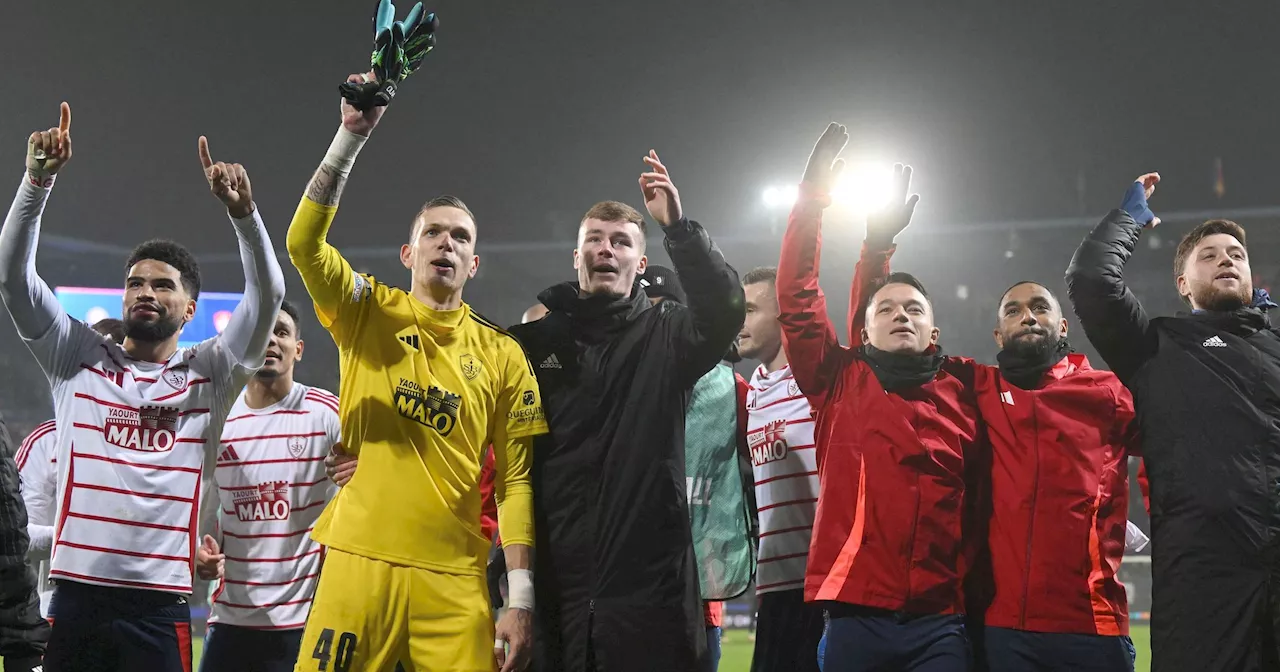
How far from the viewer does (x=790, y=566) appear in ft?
14.9

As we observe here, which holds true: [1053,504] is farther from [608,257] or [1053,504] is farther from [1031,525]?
[608,257]

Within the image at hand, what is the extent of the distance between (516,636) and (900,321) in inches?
79.8

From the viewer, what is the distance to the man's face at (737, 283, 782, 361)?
5.27 m

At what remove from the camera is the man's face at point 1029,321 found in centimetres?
438

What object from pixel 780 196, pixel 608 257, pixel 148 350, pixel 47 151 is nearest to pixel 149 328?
pixel 148 350

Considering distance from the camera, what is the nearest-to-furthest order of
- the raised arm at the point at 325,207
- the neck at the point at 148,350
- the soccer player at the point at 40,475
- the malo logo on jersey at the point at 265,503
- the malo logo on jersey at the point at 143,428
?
1. the raised arm at the point at 325,207
2. the malo logo on jersey at the point at 143,428
3. the neck at the point at 148,350
4. the malo logo on jersey at the point at 265,503
5. the soccer player at the point at 40,475

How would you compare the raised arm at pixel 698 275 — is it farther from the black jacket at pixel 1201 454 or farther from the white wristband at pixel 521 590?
the black jacket at pixel 1201 454

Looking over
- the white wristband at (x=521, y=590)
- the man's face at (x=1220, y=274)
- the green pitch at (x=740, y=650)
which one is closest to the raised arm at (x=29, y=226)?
the white wristband at (x=521, y=590)

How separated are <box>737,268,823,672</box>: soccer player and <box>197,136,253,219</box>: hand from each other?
2220mm

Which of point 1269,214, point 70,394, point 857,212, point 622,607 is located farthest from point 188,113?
point 1269,214

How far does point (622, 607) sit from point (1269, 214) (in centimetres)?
2433

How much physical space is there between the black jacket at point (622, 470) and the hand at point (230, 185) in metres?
1.14

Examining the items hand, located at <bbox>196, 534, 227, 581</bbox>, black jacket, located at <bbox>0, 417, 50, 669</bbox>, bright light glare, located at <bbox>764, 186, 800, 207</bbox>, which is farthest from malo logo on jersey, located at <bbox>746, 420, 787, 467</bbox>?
bright light glare, located at <bbox>764, 186, 800, 207</bbox>

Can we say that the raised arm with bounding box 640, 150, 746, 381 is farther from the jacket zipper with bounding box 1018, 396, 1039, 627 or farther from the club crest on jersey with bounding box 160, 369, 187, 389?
the club crest on jersey with bounding box 160, 369, 187, 389
